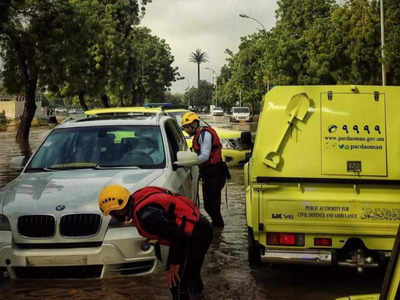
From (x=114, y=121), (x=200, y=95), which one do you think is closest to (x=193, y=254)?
(x=114, y=121)

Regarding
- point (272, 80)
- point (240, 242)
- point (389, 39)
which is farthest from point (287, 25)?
point (240, 242)

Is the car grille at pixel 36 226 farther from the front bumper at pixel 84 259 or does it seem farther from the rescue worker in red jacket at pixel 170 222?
the rescue worker in red jacket at pixel 170 222

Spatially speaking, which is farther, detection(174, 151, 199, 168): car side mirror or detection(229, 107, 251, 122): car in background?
detection(229, 107, 251, 122): car in background

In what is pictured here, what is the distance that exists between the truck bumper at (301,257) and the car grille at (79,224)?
5.37 ft

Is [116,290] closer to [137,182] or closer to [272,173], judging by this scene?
[137,182]

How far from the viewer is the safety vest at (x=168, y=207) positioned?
4082 mm

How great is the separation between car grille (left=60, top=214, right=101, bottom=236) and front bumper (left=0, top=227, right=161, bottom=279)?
5.0 inches

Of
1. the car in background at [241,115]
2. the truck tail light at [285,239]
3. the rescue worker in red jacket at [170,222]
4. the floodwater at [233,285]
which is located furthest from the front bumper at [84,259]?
the car in background at [241,115]

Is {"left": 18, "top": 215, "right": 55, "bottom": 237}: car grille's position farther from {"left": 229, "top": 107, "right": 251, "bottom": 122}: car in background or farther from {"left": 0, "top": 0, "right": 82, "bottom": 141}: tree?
{"left": 229, "top": 107, "right": 251, "bottom": 122}: car in background

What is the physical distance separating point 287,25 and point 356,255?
6332 centimetres

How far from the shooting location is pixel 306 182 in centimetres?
587

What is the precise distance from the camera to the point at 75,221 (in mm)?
5418

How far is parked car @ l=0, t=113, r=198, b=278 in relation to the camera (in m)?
5.39

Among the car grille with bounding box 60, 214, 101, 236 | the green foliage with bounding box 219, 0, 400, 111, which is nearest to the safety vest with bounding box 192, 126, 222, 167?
the car grille with bounding box 60, 214, 101, 236
